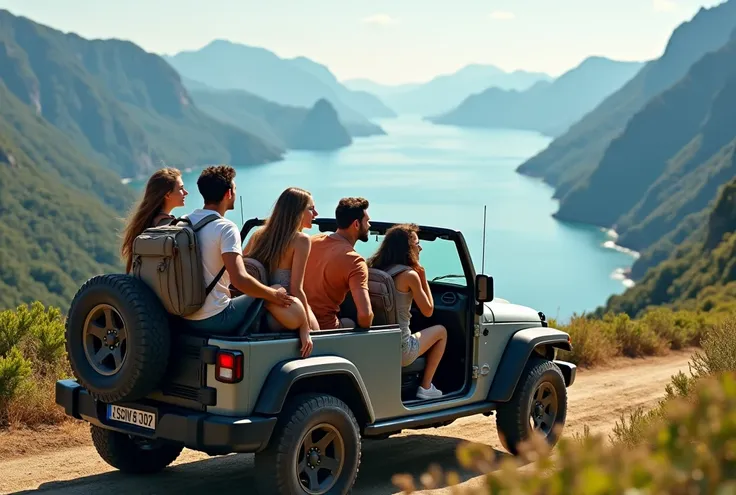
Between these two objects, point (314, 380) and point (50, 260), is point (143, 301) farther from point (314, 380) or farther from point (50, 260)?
point (50, 260)

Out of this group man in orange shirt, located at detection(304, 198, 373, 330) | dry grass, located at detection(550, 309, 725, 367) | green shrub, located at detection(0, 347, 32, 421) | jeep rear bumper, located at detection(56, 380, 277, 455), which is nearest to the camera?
jeep rear bumper, located at detection(56, 380, 277, 455)

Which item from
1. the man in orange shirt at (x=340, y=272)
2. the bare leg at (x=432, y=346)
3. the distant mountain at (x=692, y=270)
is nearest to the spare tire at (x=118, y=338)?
the man in orange shirt at (x=340, y=272)

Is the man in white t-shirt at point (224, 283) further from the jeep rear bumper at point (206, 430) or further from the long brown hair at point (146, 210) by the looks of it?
the long brown hair at point (146, 210)

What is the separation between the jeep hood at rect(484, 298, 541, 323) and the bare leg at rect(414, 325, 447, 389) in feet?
1.47

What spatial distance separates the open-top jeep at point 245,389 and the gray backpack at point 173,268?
3.3 inches

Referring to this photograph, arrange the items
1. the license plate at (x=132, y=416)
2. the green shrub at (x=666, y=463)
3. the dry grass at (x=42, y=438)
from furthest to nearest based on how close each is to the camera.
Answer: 1. the dry grass at (x=42, y=438)
2. the license plate at (x=132, y=416)
3. the green shrub at (x=666, y=463)

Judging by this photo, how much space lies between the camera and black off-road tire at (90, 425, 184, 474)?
6.64 metres

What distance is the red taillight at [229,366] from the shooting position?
5.43 meters

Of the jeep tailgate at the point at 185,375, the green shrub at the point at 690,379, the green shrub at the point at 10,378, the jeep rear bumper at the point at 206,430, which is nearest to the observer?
the jeep rear bumper at the point at 206,430

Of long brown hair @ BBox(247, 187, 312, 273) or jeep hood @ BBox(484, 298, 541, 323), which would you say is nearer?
long brown hair @ BBox(247, 187, 312, 273)

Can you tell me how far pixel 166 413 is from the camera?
5.58m

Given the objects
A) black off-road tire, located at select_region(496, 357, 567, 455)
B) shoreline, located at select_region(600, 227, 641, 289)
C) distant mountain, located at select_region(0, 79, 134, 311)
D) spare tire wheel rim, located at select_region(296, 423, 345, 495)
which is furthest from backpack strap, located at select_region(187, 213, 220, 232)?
shoreline, located at select_region(600, 227, 641, 289)

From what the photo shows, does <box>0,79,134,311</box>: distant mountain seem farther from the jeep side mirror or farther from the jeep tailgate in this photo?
the jeep tailgate

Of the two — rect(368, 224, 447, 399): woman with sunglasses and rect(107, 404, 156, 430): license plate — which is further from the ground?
rect(368, 224, 447, 399): woman with sunglasses
